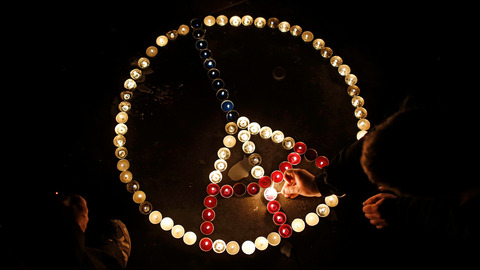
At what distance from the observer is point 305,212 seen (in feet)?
7.63

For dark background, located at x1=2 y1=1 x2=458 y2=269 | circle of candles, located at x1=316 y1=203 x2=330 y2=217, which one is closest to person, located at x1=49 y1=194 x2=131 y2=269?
dark background, located at x1=2 y1=1 x2=458 y2=269

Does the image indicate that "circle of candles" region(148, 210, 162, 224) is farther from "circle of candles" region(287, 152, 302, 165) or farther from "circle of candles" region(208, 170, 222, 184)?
"circle of candles" region(287, 152, 302, 165)

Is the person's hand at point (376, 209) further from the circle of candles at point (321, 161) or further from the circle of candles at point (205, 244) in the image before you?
the circle of candles at point (205, 244)

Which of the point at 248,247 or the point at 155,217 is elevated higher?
the point at 155,217

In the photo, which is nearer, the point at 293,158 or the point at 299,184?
the point at 299,184

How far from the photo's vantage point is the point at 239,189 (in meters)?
2.29

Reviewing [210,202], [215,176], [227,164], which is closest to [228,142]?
[227,164]

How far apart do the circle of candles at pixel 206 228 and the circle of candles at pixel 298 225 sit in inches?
27.3

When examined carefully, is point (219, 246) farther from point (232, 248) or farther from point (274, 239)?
point (274, 239)

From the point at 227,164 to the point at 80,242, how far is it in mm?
1195

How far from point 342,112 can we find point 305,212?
1001 mm

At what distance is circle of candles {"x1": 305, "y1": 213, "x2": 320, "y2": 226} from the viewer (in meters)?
2.27

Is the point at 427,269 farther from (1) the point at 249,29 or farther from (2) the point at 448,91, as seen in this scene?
(1) the point at 249,29

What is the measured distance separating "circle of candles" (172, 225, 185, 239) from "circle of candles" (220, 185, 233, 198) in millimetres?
438
